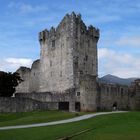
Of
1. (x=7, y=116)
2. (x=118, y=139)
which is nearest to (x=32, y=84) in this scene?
(x=7, y=116)

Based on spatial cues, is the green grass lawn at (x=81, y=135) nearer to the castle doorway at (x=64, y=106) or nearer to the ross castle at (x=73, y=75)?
the ross castle at (x=73, y=75)

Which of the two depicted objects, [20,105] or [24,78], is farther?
[24,78]

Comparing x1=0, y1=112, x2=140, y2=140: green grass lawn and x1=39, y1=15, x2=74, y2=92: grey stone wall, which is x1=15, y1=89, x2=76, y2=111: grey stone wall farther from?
x1=0, y1=112, x2=140, y2=140: green grass lawn

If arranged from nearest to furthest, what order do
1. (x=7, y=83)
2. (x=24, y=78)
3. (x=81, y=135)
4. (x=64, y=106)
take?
(x=81, y=135) < (x=64, y=106) < (x=7, y=83) < (x=24, y=78)

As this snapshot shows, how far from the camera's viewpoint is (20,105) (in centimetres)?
5909

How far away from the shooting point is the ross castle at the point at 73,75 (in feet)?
204

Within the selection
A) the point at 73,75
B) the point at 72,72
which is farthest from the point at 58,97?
the point at 72,72

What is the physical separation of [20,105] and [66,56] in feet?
45.6

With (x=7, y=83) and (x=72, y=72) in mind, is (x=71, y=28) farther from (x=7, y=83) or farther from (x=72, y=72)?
(x=7, y=83)

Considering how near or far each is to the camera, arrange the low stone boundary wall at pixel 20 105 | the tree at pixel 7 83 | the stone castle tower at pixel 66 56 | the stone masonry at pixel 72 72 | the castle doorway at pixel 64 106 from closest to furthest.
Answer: the low stone boundary wall at pixel 20 105
the stone masonry at pixel 72 72
the castle doorway at pixel 64 106
the tree at pixel 7 83
the stone castle tower at pixel 66 56

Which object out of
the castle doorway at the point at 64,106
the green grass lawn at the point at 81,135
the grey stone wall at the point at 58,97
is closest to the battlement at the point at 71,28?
the grey stone wall at the point at 58,97

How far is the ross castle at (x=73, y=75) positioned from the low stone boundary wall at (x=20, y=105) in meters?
1.12

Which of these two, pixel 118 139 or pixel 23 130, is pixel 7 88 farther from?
pixel 118 139

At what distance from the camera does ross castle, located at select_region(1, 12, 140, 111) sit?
62062mm
